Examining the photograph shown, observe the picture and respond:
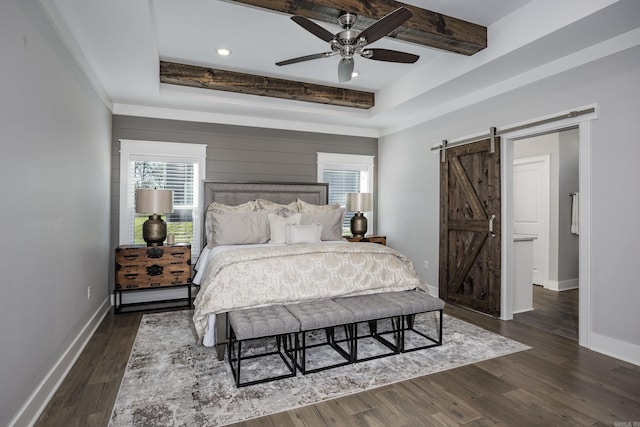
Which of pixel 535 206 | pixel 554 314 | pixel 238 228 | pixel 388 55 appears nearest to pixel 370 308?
pixel 388 55

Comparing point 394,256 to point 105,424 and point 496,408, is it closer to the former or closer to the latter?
point 496,408

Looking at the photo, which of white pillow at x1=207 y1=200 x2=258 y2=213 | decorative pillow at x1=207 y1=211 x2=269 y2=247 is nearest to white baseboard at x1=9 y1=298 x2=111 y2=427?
decorative pillow at x1=207 y1=211 x2=269 y2=247

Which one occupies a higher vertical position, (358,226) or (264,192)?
(264,192)

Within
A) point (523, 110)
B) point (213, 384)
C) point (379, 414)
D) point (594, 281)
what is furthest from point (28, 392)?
point (523, 110)

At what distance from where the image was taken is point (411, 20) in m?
2.95

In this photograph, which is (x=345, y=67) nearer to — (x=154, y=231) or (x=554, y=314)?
(x=154, y=231)

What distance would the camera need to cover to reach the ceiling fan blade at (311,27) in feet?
7.82

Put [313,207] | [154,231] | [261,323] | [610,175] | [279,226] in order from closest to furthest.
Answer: [261,323]
[610,175]
[154,231]
[279,226]
[313,207]

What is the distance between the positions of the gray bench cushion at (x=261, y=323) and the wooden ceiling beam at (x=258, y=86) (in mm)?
3043

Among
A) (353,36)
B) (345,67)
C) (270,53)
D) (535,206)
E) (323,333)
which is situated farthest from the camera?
(535,206)

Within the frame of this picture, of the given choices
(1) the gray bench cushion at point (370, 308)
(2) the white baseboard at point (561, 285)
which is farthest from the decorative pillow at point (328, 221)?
(2) the white baseboard at point (561, 285)

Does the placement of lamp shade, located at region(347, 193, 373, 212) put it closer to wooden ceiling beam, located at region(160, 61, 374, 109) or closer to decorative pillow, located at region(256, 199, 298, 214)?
decorative pillow, located at region(256, 199, 298, 214)

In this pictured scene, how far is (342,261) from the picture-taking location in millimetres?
3340

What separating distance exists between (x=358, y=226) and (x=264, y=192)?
165cm
